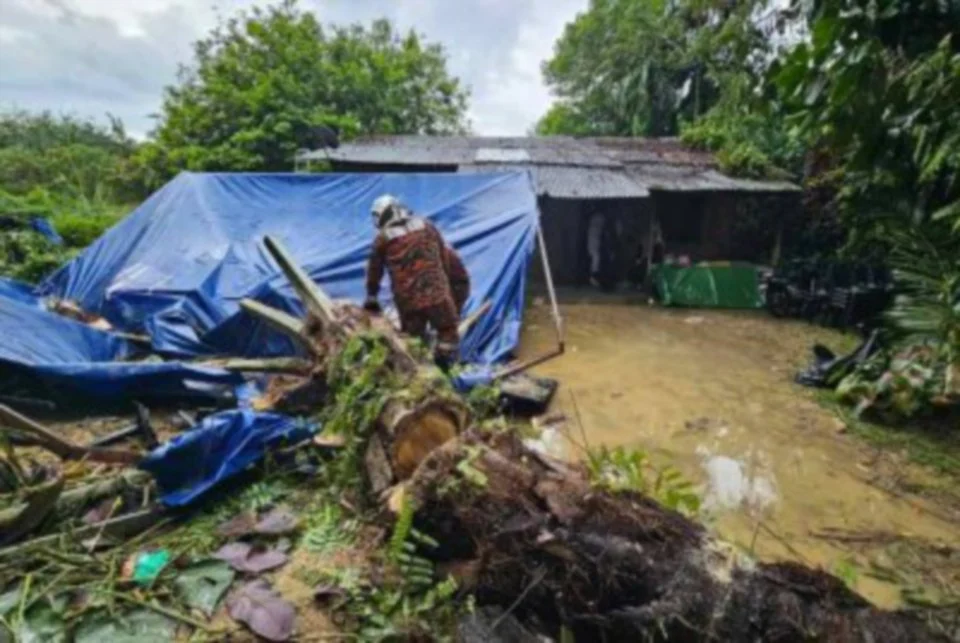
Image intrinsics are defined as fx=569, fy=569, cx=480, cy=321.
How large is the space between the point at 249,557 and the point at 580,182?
7.54 metres

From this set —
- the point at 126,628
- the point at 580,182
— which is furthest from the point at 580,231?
the point at 126,628

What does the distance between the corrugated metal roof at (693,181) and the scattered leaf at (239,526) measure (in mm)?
7702

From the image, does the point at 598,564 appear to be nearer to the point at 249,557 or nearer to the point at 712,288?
the point at 249,557

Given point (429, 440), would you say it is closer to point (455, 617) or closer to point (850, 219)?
point (455, 617)

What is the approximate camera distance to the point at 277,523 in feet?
8.57

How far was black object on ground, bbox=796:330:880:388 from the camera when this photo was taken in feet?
16.0

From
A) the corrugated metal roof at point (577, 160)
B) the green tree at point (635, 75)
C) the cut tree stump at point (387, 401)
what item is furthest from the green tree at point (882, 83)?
the green tree at point (635, 75)

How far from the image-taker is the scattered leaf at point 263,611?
200 cm

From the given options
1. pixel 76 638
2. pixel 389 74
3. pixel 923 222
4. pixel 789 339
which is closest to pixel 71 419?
pixel 76 638

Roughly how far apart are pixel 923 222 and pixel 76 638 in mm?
4986

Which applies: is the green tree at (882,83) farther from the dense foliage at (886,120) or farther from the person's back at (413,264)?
the person's back at (413,264)

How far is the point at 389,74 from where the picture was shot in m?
15.0

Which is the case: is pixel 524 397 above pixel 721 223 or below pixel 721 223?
below

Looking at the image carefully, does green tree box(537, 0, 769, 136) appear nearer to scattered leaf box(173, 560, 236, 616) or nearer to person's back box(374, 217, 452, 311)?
person's back box(374, 217, 452, 311)
